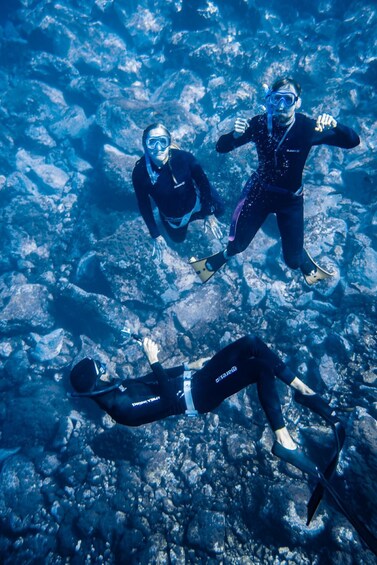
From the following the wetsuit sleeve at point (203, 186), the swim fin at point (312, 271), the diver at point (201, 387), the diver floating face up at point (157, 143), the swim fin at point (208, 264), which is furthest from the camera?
the swim fin at point (208, 264)

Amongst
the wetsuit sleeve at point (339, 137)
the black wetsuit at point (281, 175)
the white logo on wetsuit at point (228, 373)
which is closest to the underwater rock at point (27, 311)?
the black wetsuit at point (281, 175)

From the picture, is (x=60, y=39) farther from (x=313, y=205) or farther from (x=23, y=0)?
(x=313, y=205)

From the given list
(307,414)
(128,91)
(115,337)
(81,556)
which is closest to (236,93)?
(128,91)

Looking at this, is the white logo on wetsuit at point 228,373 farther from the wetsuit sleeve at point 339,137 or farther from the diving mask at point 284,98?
the diving mask at point 284,98

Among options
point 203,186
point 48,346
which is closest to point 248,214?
point 203,186

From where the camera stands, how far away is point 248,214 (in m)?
4.48

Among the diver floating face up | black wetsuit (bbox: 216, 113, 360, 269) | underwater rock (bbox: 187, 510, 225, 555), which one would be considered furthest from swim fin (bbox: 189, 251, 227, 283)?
underwater rock (bbox: 187, 510, 225, 555)

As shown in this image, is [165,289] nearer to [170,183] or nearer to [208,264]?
[208,264]

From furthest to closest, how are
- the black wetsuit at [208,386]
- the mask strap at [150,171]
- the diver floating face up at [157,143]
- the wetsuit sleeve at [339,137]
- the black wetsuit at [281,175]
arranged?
the mask strap at [150,171], the diver floating face up at [157,143], the black wetsuit at [281,175], the wetsuit sleeve at [339,137], the black wetsuit at [208,386]

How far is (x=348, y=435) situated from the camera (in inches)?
172

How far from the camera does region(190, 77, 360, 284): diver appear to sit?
3.70 metres

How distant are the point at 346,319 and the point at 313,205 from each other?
132 inches

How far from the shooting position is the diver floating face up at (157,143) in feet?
13.0

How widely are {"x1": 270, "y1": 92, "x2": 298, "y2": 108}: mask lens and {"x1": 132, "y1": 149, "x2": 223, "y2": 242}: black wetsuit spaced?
49.9 inches
